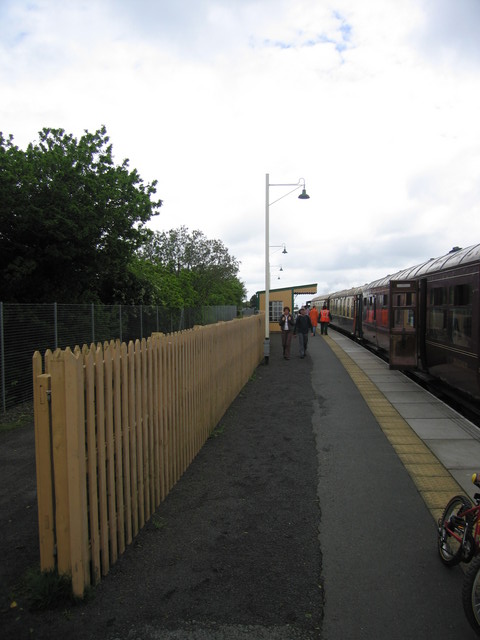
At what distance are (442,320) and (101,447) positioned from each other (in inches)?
323

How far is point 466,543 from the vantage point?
10.4ft

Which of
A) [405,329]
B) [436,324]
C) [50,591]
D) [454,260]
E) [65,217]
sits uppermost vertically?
[65,217]

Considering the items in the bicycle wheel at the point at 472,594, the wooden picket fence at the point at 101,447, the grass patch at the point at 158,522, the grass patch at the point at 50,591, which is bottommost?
the grass patch at the point at 158,522

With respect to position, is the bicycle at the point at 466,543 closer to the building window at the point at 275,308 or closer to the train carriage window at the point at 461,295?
the train carriage window at the point at 461,295

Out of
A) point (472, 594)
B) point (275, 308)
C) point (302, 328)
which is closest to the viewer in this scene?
point (472, 594)

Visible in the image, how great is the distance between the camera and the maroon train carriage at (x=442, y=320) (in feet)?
25.7

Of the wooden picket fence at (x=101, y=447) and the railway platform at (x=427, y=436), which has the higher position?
the wooden picket fence at (x=101, y=447)

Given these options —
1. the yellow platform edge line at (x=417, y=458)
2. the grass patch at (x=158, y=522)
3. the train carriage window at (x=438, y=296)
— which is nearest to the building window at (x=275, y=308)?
the train carriage window at (x=438, y=296)

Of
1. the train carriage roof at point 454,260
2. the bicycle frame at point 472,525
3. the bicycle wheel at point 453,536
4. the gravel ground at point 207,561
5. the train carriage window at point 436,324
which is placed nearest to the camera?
the gravel ground at point 207,561

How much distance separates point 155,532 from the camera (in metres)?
4.01

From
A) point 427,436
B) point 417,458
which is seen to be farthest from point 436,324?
point 417,458

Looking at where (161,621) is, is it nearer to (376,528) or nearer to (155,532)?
(155,532)

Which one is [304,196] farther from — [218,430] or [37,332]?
[218,430]

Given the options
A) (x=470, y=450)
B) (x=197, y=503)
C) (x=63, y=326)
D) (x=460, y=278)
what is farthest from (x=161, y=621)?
(x=63, y=326)
